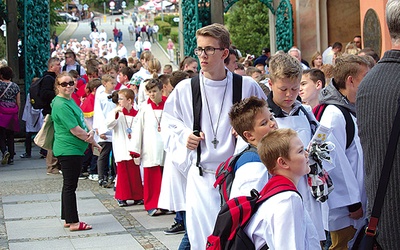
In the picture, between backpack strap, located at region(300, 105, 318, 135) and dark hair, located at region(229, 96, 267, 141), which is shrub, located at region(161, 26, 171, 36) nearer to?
backpack strap, located at region(300, 105, 318, 135)

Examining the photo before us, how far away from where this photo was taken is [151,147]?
10953 millimetres

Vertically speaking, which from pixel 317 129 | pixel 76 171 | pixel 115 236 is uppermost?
pixel 317 129

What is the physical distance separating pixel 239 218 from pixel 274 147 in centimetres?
42

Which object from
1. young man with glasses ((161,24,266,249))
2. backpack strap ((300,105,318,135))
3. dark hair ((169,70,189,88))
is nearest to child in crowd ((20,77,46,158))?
dark hair ((169,70,189,88))

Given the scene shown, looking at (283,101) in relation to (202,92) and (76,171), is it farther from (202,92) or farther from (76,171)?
(76,171)

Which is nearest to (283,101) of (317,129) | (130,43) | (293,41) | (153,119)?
(317,129)

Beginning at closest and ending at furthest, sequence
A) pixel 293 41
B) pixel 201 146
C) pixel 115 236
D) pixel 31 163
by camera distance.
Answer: pixel 201 146, pixel 115 236, pixel 31 163, pixel 293 41

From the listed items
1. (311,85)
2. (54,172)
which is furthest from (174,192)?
(54,172)

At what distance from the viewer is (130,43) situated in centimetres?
7275

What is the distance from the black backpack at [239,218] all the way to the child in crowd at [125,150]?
7085 millimetres

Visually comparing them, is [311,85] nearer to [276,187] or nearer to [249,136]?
[249,136]

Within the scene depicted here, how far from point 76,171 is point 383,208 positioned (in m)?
6.07

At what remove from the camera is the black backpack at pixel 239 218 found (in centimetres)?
444

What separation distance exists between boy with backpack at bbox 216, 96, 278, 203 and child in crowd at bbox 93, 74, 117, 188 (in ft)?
26.6
